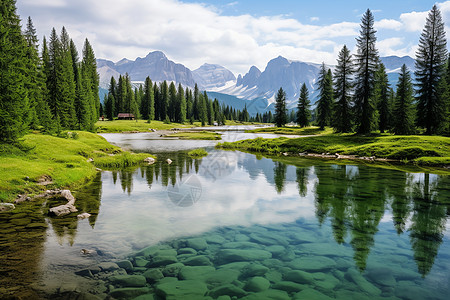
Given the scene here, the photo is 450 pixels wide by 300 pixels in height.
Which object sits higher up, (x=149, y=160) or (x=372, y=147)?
(x=372, y=147)

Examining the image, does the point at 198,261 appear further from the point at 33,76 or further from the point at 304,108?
the point at 304,108

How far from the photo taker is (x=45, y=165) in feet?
71.2

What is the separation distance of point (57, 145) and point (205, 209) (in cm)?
2453

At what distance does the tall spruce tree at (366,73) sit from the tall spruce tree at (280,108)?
5327cm

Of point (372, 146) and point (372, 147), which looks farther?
point (372, 146)

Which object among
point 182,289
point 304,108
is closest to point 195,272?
point 182,289

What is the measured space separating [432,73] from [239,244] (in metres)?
56.6

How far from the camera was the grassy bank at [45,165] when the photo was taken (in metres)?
17.0

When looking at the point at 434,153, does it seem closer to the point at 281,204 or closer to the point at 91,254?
the point at 281,204

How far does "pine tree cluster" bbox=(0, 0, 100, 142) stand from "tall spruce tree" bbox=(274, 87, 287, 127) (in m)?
66.4

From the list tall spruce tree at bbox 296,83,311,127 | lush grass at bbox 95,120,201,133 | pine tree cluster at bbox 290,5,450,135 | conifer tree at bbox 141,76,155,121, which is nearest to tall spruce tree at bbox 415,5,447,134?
pine tree cluster at bbox 290,5,450,135

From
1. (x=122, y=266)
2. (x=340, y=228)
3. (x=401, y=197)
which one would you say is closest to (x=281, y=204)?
(x=340, y=228)

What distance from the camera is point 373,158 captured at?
3862cm

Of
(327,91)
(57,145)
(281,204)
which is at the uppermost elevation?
(327,91)
